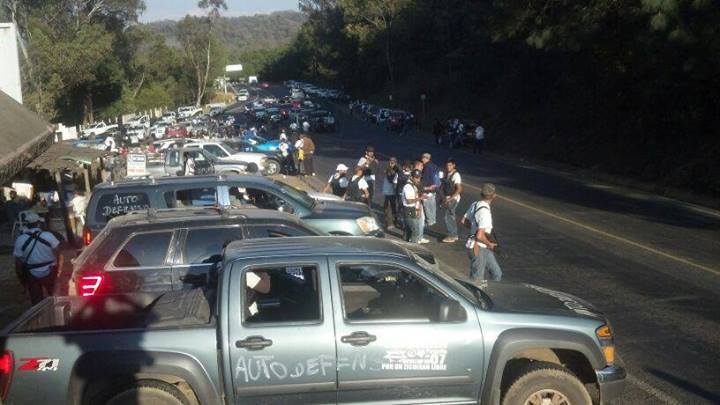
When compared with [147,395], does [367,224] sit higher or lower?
lower

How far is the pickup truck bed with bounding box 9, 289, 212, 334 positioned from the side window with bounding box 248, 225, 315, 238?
2153mm

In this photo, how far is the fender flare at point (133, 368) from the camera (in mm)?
5609

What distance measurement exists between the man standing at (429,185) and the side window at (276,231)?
302 inches

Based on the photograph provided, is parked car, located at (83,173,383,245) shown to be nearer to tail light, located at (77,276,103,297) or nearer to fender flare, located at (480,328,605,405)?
tail light, located at (77,276,103,297)

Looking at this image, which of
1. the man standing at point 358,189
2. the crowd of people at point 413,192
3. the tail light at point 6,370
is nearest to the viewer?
the tail light at point 6,370

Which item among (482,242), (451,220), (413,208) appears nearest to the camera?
(482,242)

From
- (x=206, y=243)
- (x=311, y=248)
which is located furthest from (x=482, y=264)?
A: (x=311, y=248)

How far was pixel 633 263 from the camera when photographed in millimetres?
13859

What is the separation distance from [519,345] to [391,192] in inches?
470

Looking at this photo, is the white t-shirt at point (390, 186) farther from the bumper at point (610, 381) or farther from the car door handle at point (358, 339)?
the car door handle at point (358, 339)

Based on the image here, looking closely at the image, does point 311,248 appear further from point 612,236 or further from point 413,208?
point 612,236

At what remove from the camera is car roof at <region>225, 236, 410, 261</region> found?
6.05 meters

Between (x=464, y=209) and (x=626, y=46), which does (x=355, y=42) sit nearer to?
(x=626, y=46)

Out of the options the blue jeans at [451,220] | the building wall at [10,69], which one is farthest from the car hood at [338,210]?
the building wall at [10,69]
